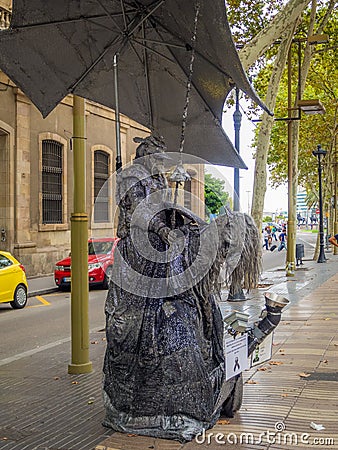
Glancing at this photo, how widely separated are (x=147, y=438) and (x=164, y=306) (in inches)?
40.2

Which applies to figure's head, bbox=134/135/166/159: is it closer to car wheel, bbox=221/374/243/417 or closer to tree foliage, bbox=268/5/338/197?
car wheel, bbox=221/374/243/417

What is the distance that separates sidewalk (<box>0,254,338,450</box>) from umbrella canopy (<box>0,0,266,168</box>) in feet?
8.03

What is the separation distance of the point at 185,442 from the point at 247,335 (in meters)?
1.24

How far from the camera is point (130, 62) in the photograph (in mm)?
6297

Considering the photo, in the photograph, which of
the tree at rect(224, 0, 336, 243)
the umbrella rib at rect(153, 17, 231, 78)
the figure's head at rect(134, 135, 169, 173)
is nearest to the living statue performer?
the figure's head at rect(134, 135, 169, 173)

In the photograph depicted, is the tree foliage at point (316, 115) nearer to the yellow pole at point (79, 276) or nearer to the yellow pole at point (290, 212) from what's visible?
the yellow pole at point (290, 212)

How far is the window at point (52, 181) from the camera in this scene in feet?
81.3

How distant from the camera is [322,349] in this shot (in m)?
8.78

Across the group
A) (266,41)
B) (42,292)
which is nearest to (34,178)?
(42,292)

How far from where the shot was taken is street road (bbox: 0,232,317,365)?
34.2ft

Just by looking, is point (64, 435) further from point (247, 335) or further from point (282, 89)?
point (282, 89)

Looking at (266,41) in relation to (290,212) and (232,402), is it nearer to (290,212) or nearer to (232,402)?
(232,402)

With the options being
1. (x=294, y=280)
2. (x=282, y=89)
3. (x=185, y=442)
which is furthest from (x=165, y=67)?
(x=282, y=89)

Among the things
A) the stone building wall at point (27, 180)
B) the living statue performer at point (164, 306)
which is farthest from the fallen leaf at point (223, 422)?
the stone building wall at point (27, 180)
